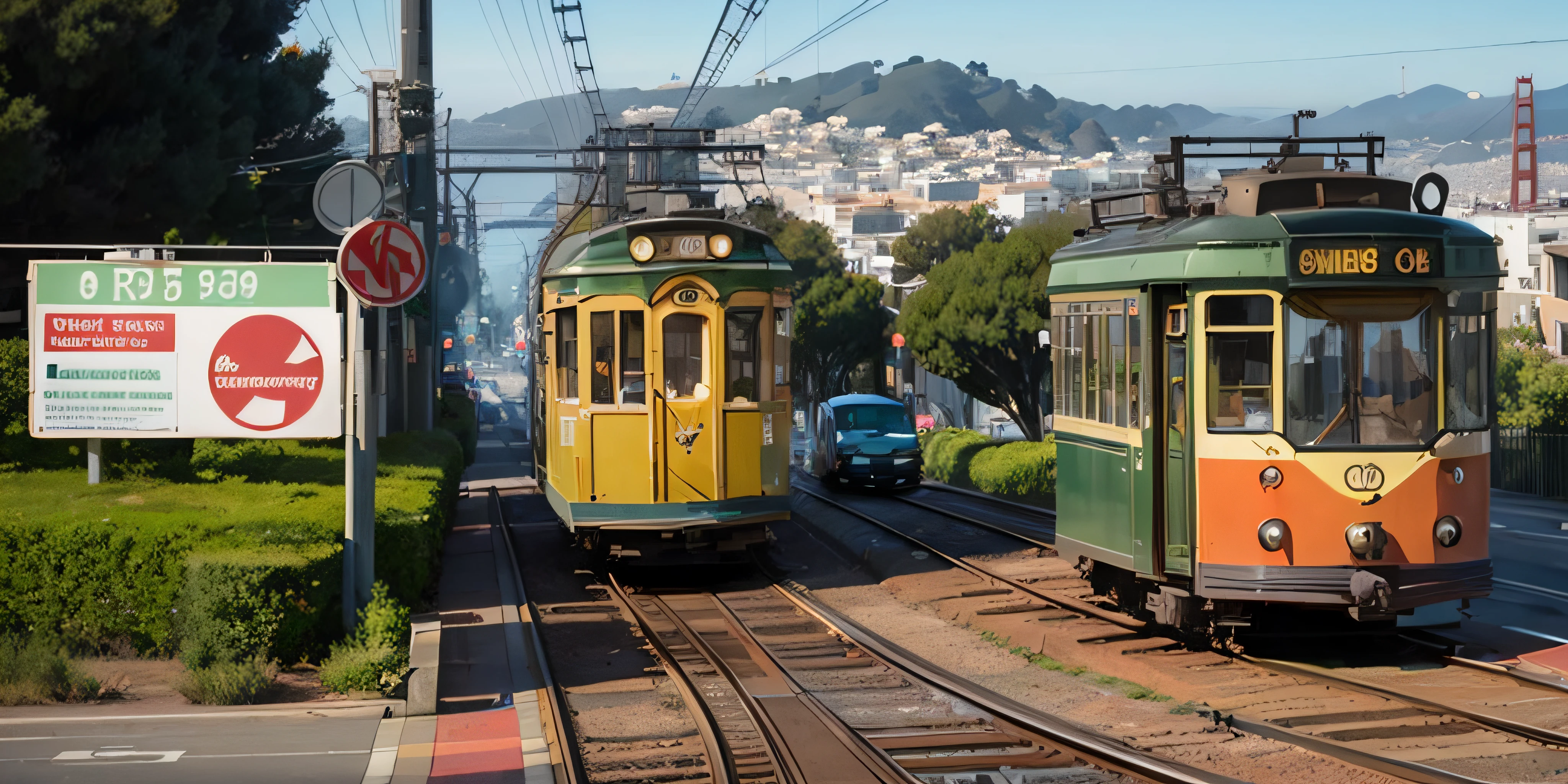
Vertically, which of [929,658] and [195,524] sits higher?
[195,524]

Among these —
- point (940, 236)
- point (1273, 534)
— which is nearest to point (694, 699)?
point (1273, 534)

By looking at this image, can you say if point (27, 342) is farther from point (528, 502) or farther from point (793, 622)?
point (528, 502)

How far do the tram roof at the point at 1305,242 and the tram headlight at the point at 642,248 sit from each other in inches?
230

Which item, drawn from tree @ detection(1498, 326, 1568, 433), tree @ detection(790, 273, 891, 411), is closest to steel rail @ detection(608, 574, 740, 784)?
tree @ detection(1498, 326, 1568, 433)

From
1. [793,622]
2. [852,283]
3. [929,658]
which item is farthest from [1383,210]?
[852,283]

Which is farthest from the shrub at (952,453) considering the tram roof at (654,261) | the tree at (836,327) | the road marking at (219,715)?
the road marking at (219,715)

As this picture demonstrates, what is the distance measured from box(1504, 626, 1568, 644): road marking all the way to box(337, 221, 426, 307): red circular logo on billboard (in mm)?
9770

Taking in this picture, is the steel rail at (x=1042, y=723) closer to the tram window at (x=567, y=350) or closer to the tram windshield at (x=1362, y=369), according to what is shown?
the tram windshield at (x=1362, y=369)

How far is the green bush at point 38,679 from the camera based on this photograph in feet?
29.7

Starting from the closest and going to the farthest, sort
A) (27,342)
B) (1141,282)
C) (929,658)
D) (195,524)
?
(195,524)
(1141,282)
(929,658)
(27,342)

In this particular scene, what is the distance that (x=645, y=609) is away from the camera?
47.6 feet

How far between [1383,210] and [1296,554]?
280 centimetres

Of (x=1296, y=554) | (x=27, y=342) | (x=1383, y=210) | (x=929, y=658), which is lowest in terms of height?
(x=929, y=658)

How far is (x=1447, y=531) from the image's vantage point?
34.1 ft
